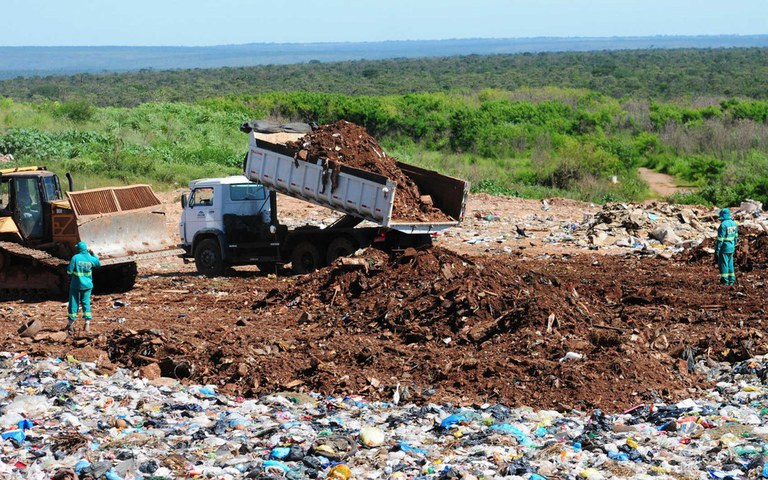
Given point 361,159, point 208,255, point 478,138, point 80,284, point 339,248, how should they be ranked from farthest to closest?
point 478,138
point 208,255
point 361,159
point 339,248
point 80,284

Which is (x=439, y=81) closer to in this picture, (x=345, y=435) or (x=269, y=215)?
(x=269, y=215)

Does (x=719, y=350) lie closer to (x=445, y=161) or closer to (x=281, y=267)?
(x=281, y=267)

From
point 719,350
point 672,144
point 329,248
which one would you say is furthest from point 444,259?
point 672,144

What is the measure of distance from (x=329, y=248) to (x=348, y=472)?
997 cm

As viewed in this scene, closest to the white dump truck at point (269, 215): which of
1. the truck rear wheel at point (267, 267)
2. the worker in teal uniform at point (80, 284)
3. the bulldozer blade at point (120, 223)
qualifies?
the truck rear wheel at point (267, 267)

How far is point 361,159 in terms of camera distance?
730 inches

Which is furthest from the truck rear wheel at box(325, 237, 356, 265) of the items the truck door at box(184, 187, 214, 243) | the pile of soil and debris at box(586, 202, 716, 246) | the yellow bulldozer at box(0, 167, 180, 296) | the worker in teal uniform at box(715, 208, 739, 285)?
the pile of soil and debris at box(586, 202, 716, 246)

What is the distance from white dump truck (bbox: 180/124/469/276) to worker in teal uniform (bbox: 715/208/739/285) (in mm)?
4500

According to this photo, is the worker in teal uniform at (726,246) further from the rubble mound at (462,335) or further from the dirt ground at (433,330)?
the rubble mound at (462,335)

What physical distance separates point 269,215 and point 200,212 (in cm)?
129

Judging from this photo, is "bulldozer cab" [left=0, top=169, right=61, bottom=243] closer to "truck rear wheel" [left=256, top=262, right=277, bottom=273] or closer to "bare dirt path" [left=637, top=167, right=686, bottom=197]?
"truck rear wheel" [left=256, top=262, right=277, bottom=273]

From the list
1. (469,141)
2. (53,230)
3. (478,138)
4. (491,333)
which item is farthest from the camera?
(469,141)

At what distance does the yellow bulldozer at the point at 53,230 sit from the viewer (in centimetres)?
1661

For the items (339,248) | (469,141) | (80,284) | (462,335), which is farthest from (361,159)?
(469,141)
